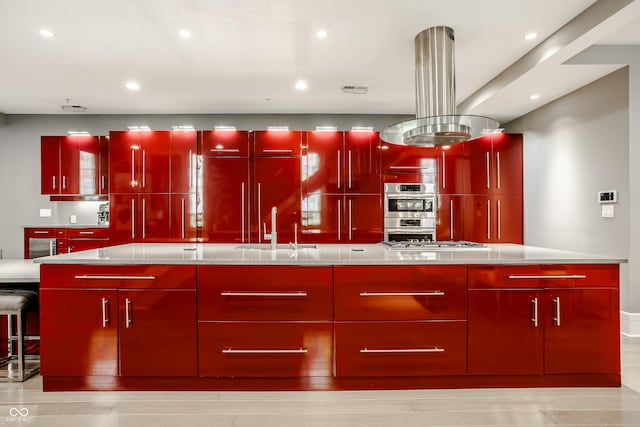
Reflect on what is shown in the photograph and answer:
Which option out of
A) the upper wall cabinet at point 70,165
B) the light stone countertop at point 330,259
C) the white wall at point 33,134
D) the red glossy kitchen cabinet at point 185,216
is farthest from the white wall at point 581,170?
the upper wall cabinet at point 70,165

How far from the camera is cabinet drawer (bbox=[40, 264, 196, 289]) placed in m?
2.22

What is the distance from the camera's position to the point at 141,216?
472 centimetres

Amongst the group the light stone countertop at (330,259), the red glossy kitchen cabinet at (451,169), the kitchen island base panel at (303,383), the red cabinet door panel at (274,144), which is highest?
the red cabinet door panel at (274,144)

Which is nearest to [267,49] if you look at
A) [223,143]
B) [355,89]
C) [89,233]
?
[355,89]

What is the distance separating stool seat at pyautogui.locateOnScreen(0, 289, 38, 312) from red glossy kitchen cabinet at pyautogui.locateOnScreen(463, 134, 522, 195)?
15.4 ft

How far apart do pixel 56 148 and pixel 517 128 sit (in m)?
6.30

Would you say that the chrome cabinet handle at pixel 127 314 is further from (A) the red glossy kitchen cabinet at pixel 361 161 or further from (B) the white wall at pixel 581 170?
(B) the white wall at pixel 581 170

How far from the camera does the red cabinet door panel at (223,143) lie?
4719mm

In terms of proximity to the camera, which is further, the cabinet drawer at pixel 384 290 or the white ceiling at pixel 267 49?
the white ceiling at pixel 267 49

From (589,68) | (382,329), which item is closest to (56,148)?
(382,329)

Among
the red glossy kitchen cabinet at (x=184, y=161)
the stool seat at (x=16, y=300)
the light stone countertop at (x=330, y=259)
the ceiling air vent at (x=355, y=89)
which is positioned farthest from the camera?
the red glossy kitchen cabinet at (x=184, y=161)

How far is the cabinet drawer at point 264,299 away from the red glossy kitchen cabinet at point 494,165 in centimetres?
346

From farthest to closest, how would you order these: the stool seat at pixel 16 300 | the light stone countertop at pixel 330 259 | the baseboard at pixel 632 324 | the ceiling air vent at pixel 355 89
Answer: the ceiling air vent at pixel 355 89, the baseboard at pixel 632 324, the stool seat at pixel 16 300, the light stone countertop at pixel 330 259

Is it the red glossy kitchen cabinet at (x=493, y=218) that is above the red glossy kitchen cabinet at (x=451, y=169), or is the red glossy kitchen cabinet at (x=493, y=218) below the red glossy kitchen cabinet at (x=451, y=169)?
below
